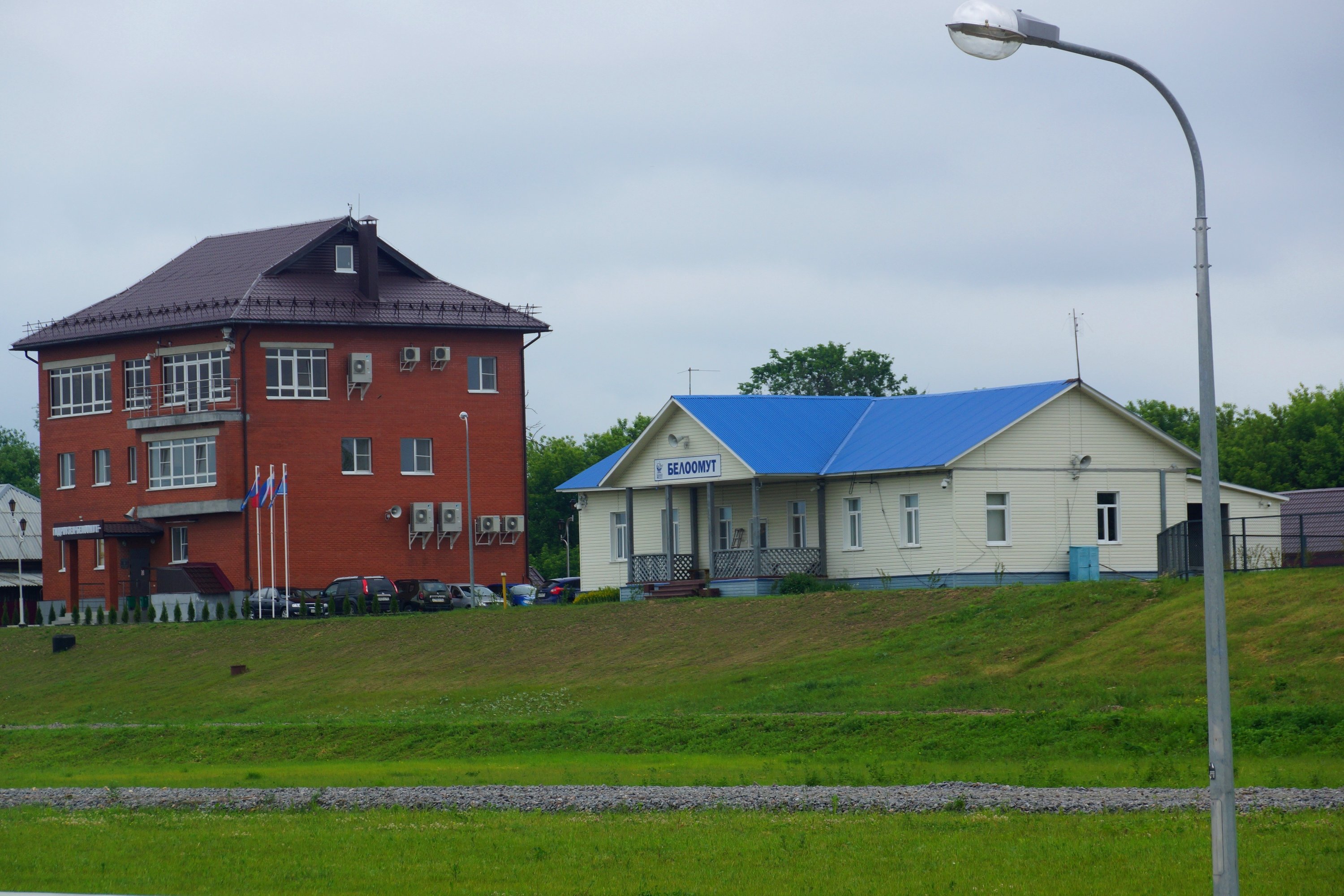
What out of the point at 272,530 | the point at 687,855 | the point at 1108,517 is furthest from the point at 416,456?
the point at 687,855

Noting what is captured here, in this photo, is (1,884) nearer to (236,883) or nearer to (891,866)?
(236,883)

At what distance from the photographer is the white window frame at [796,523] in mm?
51750

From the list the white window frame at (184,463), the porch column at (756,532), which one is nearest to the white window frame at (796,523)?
the porch column at (756,532)

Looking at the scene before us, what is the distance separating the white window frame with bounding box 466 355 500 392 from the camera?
220 feet

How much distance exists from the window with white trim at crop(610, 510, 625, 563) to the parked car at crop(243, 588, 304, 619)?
35.1 feet

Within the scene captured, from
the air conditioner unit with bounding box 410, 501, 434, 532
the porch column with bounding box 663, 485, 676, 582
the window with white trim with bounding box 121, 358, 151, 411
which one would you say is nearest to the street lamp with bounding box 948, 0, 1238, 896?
the porch column with bounding box 663, 485, 676, 582

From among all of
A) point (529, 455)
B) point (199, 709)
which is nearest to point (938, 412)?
point (199, 709)

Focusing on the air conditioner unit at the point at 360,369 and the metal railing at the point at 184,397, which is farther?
the air conditioner unit at the point at 360,369

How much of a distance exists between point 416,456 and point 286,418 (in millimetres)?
5364

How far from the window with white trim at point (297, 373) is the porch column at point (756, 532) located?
69.5 ft

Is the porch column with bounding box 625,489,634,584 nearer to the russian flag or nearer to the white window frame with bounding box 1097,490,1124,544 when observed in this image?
the russian flag

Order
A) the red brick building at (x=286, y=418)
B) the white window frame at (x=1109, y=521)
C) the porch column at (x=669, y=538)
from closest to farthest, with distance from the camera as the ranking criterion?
the white window frame at (x=1109, y=521)
the porch column at (x=669, y=538)
the red brick building at (x=286, y=418)

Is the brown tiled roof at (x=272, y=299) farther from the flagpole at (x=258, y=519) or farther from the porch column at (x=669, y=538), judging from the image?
the porch column at (x=669, y=538)

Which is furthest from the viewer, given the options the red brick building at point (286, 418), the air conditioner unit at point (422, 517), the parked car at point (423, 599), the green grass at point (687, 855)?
the air conditioner unit at point (422, 517)
